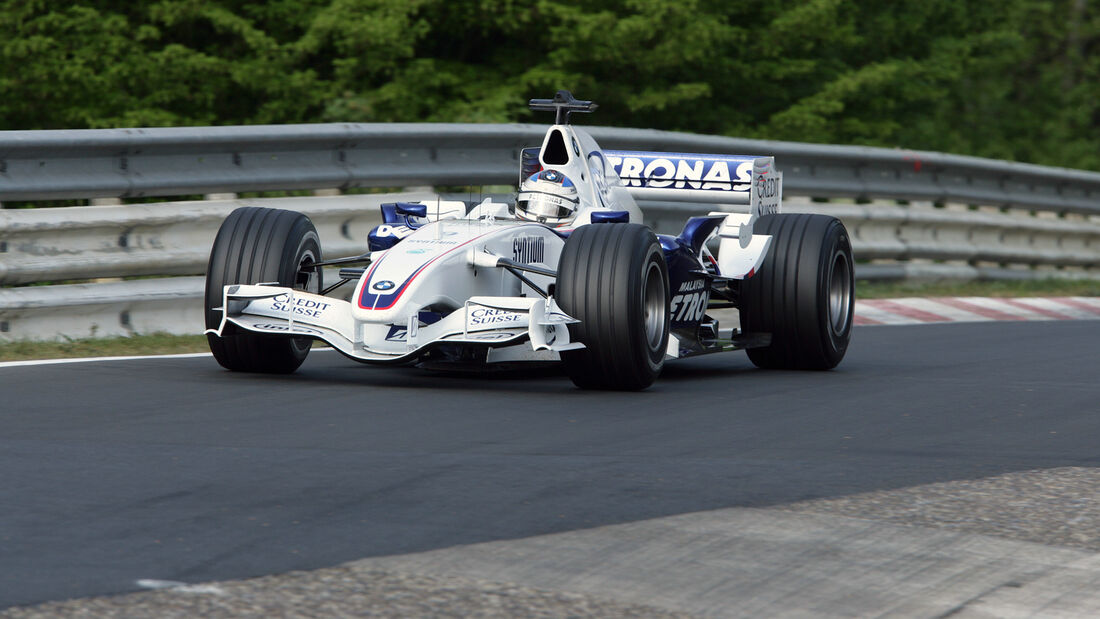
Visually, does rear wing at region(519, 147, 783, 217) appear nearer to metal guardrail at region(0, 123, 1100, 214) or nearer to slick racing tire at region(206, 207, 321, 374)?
metal guardrail at region(0, 123, 1100, 214)

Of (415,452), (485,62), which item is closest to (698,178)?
(415,452)

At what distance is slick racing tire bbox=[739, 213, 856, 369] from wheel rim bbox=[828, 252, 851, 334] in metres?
0.08

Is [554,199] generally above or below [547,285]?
above

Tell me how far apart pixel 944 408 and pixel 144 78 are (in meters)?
11.4

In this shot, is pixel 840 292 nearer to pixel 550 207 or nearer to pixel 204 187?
pixel 550 207

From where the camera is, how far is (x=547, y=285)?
317 inches

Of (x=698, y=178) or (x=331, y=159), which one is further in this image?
(x=331, y=159)

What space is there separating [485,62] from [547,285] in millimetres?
11671

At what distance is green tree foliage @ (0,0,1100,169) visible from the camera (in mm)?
16609

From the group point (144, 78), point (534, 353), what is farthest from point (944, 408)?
point (144, 78)

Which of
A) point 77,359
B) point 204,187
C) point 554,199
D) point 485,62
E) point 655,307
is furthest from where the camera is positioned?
point 485,62

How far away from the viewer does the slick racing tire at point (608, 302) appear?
7270mm

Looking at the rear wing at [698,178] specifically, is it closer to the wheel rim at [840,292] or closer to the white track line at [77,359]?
the wheel rim at [840,292]

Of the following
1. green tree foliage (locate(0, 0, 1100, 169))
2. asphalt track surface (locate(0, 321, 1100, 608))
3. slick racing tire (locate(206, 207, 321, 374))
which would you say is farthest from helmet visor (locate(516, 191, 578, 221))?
green tree foliage (locate(0, 0, 1100, 169))
